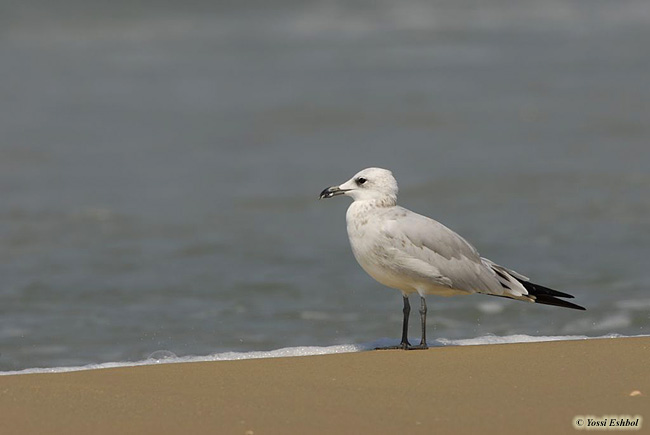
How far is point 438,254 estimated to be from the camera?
5754 millimetres

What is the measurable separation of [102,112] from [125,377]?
10.7 m

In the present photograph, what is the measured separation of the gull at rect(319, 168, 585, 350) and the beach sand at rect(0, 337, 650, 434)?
1.35ft

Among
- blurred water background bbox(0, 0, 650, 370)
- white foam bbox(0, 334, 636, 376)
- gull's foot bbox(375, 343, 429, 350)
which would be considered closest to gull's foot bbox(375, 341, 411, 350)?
gull's foot bbox(375, 343, 429, 350)

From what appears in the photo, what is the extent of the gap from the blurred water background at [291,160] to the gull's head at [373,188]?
1059 millimetres

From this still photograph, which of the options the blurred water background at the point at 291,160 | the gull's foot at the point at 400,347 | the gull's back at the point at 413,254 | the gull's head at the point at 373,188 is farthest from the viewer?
the blurred water background at the point at 291,160

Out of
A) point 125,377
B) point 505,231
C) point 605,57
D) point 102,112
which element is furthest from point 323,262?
point 605,57

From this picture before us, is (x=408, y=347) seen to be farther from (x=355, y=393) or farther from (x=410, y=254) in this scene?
(x=355, y=393)

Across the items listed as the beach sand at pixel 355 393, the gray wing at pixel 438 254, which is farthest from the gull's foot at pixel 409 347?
the gray wing at pixel 438 254

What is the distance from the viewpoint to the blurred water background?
7.20 metres

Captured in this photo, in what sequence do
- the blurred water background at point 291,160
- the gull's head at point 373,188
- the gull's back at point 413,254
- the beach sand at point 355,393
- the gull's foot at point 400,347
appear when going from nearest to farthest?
the beach sand at point 355,393, the gull's back at point 413,254, the gull's foot at point 400,347, the gull's head at point 373,188, the blurred water background at point 291,160

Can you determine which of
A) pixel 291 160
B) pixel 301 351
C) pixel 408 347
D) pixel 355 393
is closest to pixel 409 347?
pixel 408 347

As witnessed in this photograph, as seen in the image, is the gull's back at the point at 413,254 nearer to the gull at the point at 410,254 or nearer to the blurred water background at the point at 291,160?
the gull at the point at 410,254

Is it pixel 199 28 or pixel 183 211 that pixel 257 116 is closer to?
pixel 183 211

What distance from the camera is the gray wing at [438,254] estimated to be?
5.65m
